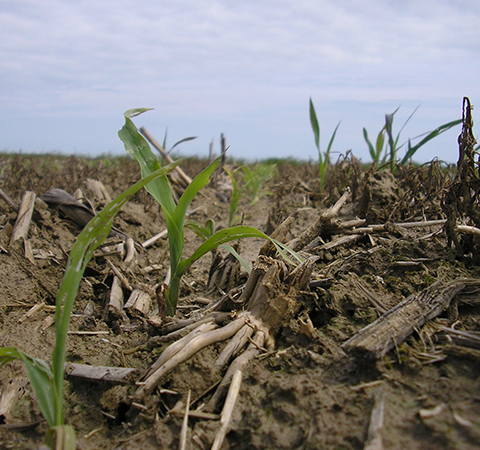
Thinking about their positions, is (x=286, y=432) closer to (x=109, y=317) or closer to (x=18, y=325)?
(x=109, y=317)

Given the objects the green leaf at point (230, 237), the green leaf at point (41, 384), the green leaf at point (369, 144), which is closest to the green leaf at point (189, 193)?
the green leaf at point (230, 237)

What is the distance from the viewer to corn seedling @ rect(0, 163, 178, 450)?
1.06m

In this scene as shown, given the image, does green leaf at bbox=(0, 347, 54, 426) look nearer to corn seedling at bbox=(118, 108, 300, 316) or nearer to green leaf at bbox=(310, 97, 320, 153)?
corn seedling at bbox=(118, 108, 300, 316)

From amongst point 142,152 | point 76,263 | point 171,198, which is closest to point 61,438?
point 76,263

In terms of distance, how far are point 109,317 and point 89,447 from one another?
88 cm

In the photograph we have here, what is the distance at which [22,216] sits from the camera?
296 centimetres

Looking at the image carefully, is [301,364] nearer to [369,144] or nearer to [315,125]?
[315,125]

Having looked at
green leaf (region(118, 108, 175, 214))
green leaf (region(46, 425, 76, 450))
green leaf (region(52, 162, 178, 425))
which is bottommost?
green leaf (region(46, 425, 76, 450))

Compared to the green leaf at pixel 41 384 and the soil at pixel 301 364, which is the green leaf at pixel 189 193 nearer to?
the soil at pixel 301 364

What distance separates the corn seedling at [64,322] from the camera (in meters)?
1.06

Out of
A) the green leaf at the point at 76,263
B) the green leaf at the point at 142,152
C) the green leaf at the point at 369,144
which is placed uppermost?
the green leaf at the point at 369,144

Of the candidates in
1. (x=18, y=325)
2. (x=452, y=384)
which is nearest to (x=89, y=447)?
(x=18, y=325)

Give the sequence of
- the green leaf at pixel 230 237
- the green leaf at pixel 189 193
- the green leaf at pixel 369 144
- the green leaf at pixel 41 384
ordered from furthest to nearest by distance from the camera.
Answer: the green leaf at pixel 369 144
the green leaf at pixel 189 193
the green leaf at pixel 230 237
the green leaf at pixel 41 384

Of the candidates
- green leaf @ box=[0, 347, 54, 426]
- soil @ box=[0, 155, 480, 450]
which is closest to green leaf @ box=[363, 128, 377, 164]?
soil @ box=[0, 155, 480, 450]
